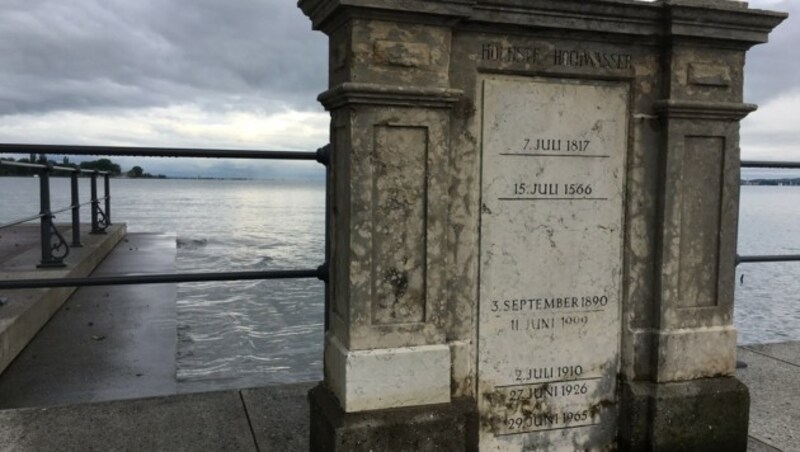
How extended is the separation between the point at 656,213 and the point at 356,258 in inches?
58.1

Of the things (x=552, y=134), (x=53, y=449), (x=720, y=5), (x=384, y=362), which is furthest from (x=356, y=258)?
(x=720, y=5)

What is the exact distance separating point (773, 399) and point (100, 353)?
4681mm

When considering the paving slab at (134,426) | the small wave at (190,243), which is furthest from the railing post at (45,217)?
the small wave at (190,243)

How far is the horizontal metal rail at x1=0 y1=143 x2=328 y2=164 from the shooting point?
3.28 metres

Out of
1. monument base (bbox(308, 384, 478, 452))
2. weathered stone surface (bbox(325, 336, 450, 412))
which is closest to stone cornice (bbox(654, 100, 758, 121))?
weathered stone surface (bbox(325, 336, 450, 412))

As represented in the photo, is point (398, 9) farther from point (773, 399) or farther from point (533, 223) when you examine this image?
point (773, 399)

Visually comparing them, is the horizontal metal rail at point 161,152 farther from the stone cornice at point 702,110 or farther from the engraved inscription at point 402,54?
the stone cornice at point 702,110

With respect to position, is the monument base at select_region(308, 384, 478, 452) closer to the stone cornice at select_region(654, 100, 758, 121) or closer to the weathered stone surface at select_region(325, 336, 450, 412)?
the weathered stone surface at select_region(325, 336, 450, 412)

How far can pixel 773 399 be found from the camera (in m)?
3.86

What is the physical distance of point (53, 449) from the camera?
2998 millimetres

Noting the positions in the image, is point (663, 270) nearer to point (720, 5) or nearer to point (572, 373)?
point (572, 373)

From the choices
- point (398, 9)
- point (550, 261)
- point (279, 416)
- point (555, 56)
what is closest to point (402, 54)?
→ point (398, 9)

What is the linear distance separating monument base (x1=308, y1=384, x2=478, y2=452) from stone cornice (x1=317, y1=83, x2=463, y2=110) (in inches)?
49.0

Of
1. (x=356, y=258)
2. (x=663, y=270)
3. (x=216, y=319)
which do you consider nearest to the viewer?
(x=356, y=258)
